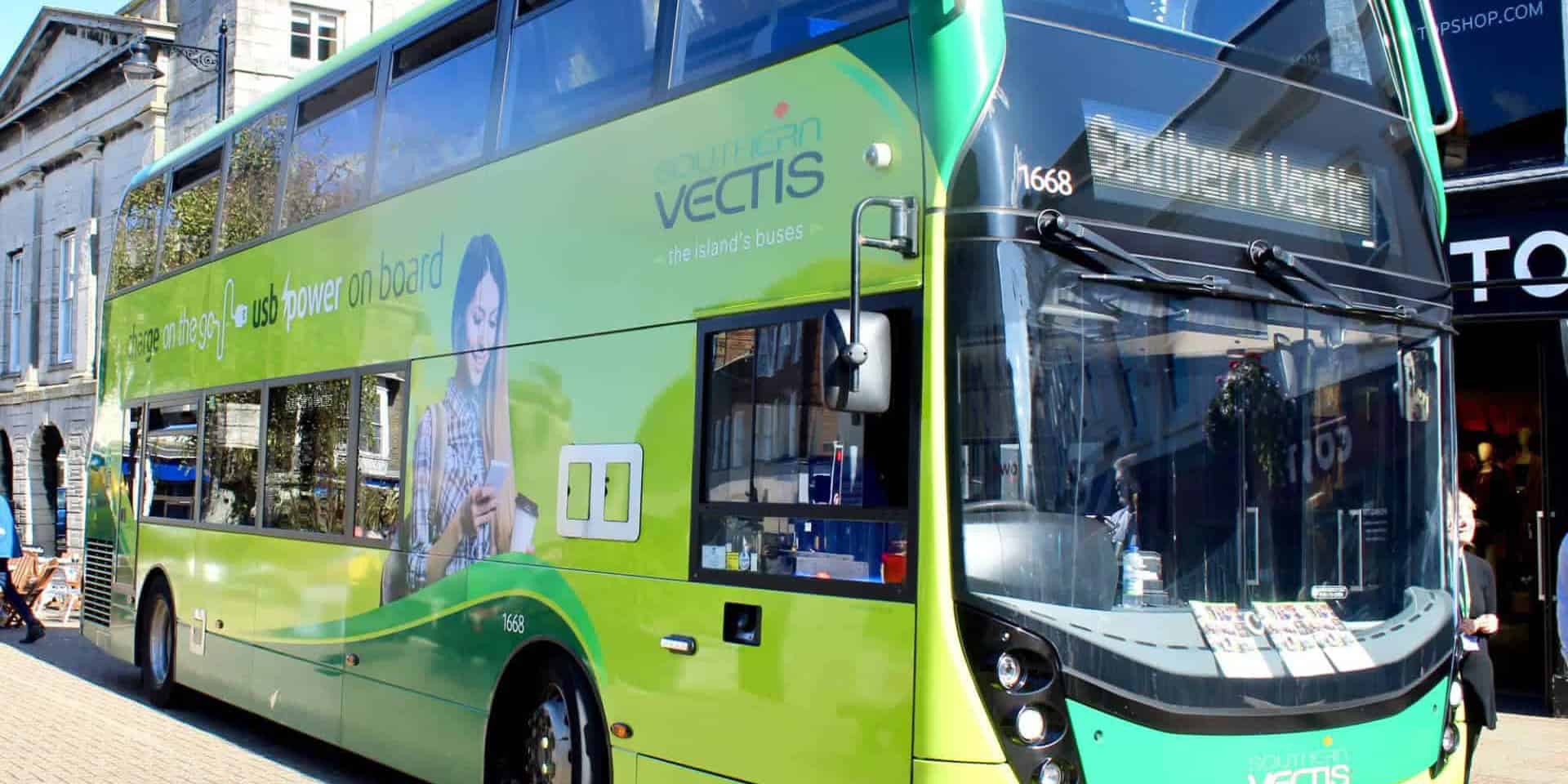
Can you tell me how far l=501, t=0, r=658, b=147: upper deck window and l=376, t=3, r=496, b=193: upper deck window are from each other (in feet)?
1.13

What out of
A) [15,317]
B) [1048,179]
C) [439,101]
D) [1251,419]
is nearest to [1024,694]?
[1251,419]

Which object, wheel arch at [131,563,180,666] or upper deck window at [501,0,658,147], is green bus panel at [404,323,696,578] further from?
wheel arch at [131,563,180,666]

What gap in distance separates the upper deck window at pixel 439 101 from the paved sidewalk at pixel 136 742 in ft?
12.1

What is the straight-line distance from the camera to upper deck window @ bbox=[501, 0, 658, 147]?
6.91 meters

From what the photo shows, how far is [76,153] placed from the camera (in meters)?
36.6

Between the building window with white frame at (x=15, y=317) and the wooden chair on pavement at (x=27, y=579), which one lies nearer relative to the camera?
the wooden chair on pavement at (x=27, y=579)

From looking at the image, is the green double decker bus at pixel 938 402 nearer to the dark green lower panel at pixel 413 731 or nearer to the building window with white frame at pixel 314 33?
the dark green lower panel at pixel 413 731

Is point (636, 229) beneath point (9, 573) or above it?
above

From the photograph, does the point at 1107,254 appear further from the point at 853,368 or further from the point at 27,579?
the point at 27,579

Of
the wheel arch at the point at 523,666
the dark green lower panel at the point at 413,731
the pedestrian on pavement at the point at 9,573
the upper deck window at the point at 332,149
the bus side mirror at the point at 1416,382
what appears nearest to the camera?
the bus side mirror at the point at 1416,382

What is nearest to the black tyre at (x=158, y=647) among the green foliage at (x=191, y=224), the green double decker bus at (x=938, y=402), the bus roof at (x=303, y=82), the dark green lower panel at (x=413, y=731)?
the green foliage at (x=191, y=224)

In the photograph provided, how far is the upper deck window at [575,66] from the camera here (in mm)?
6910

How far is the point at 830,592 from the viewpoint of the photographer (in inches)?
209

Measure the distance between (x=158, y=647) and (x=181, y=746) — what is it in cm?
217
